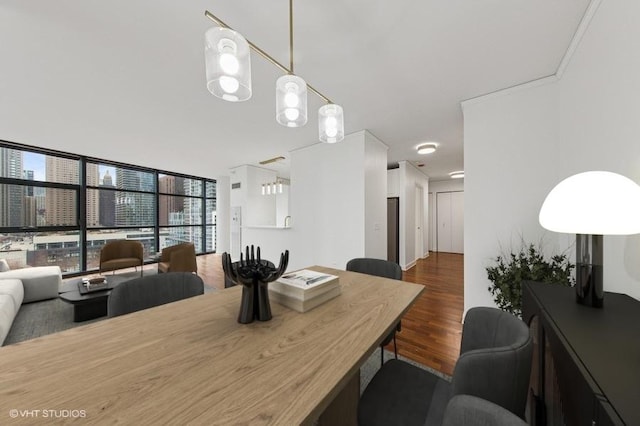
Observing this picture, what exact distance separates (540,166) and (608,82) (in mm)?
995

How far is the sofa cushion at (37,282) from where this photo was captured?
3188mm

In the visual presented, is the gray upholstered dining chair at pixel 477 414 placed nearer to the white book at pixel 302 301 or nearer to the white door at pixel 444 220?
the white book at pixel 302 301

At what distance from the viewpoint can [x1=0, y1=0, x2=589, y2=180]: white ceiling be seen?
4.90 ft

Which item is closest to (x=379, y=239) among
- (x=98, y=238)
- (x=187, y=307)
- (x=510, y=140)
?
(x=510, y=140)

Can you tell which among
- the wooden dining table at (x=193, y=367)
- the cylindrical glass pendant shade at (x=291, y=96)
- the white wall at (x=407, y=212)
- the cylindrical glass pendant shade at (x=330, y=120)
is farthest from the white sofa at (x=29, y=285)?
the white wall at (x=407, y=212)

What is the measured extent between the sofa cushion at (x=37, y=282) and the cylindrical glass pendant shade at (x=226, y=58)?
4.45m

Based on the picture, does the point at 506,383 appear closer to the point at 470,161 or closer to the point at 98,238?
the point at 470,161

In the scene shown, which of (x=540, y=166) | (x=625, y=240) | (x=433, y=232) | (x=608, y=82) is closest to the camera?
(x=625, y=240)

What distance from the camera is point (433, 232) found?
775cm

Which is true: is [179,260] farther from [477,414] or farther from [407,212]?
[407,212]

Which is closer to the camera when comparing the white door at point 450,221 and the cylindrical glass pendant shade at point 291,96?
the cylindrical glass pendant shade at point 291,96

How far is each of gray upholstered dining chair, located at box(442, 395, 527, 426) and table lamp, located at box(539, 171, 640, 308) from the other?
33.3 inches

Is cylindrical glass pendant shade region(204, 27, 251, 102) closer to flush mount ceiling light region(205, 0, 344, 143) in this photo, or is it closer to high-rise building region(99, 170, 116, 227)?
flush mount ceiling light region(205, 0, 344, 143)

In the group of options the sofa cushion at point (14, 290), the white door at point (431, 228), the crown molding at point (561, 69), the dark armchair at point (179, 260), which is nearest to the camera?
the crown molding at point (561, 69)
